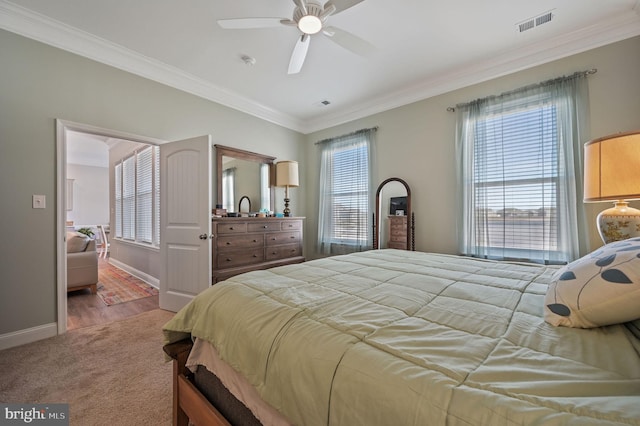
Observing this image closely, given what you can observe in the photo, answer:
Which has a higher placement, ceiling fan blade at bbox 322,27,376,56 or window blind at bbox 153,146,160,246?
ceiling fan blade at bbox 322,27,376,56

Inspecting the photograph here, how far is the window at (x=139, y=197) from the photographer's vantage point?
410cm

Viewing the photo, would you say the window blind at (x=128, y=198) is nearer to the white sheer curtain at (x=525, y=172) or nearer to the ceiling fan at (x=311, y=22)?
the ceiling fan at (x=311, y=22)

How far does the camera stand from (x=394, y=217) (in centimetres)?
360

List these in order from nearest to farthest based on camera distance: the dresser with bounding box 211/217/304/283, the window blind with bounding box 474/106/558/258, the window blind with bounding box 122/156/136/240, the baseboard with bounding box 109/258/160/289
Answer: the window blind with bounding box 474/106/558/258 → the dresser with bounding box 211/217/304/283 → the baseboard with bounding box 109/258/160/289 → the window blind with bounding box 122/156/136/240

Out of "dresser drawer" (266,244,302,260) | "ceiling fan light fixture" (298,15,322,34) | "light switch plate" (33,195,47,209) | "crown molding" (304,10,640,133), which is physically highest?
"crown molding" (304,10,640,133)

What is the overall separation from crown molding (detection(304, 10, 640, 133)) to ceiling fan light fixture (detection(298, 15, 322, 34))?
1.95 metres

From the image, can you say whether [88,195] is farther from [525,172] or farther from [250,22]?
[525,172]

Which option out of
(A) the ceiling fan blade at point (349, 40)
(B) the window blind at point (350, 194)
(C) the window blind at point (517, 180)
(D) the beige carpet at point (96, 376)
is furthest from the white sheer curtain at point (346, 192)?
(D) the beige carpet at point (96, 376)

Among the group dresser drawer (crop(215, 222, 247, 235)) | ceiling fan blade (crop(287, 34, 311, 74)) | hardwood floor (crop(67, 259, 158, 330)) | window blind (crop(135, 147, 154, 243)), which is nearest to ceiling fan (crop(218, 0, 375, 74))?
ceiling fan blade (crop(287, 34, 311, 74))

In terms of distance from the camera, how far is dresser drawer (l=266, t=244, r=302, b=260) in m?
3.70

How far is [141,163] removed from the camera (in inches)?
184

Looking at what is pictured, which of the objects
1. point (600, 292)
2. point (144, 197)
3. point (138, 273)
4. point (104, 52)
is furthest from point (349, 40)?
point (138, 273)

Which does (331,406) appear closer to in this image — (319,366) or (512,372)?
(319,366)

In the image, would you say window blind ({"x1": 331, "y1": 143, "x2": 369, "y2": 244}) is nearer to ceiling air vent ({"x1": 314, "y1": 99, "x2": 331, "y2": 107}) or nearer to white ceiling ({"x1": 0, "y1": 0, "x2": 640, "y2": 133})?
ceiling air vent ({"x1": 314, "y1": 99, "x2": 331, "y2": 107})
